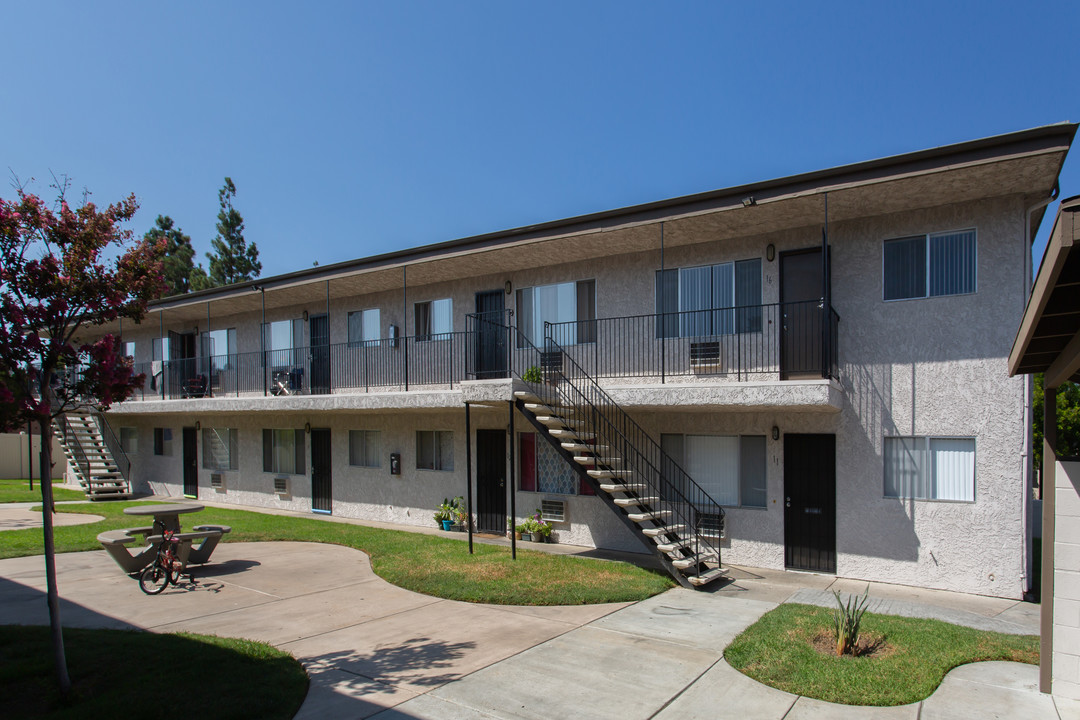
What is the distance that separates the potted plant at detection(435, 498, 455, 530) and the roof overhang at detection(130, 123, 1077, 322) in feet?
16.9

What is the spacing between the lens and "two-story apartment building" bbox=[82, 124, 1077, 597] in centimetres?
948

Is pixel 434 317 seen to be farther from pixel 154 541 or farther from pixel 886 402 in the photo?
pixel 886 402

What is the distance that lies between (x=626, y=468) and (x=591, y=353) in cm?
239

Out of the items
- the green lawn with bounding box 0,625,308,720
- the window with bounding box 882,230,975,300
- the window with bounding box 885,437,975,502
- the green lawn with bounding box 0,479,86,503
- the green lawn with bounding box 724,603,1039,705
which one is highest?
the window with bounding box 882,230,975,300

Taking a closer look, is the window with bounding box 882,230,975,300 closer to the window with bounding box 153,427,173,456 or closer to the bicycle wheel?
the bicycle wheel

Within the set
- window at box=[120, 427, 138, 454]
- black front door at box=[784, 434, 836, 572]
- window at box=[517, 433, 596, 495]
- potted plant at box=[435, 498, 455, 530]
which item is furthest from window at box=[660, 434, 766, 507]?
window at box=[120, 427, 138, 454]

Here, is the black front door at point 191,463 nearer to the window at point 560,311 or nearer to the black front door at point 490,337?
the black front door at point 490,337

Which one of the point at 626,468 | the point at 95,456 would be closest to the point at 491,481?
the point at 626,468

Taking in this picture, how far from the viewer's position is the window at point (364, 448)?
17.1 m

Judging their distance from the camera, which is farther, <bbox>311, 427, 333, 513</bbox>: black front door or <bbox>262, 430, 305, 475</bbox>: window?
<bbox>262, 430, 305, 475</bbox>: window

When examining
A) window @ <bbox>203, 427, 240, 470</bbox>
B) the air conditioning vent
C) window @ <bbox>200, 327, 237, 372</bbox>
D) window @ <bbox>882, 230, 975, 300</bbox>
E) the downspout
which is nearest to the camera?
the downspout

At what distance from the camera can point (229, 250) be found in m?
41.2

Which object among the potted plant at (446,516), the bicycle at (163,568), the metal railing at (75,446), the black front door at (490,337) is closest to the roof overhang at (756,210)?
the black front door at (490,337)

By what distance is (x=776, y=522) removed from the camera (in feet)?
36.4
